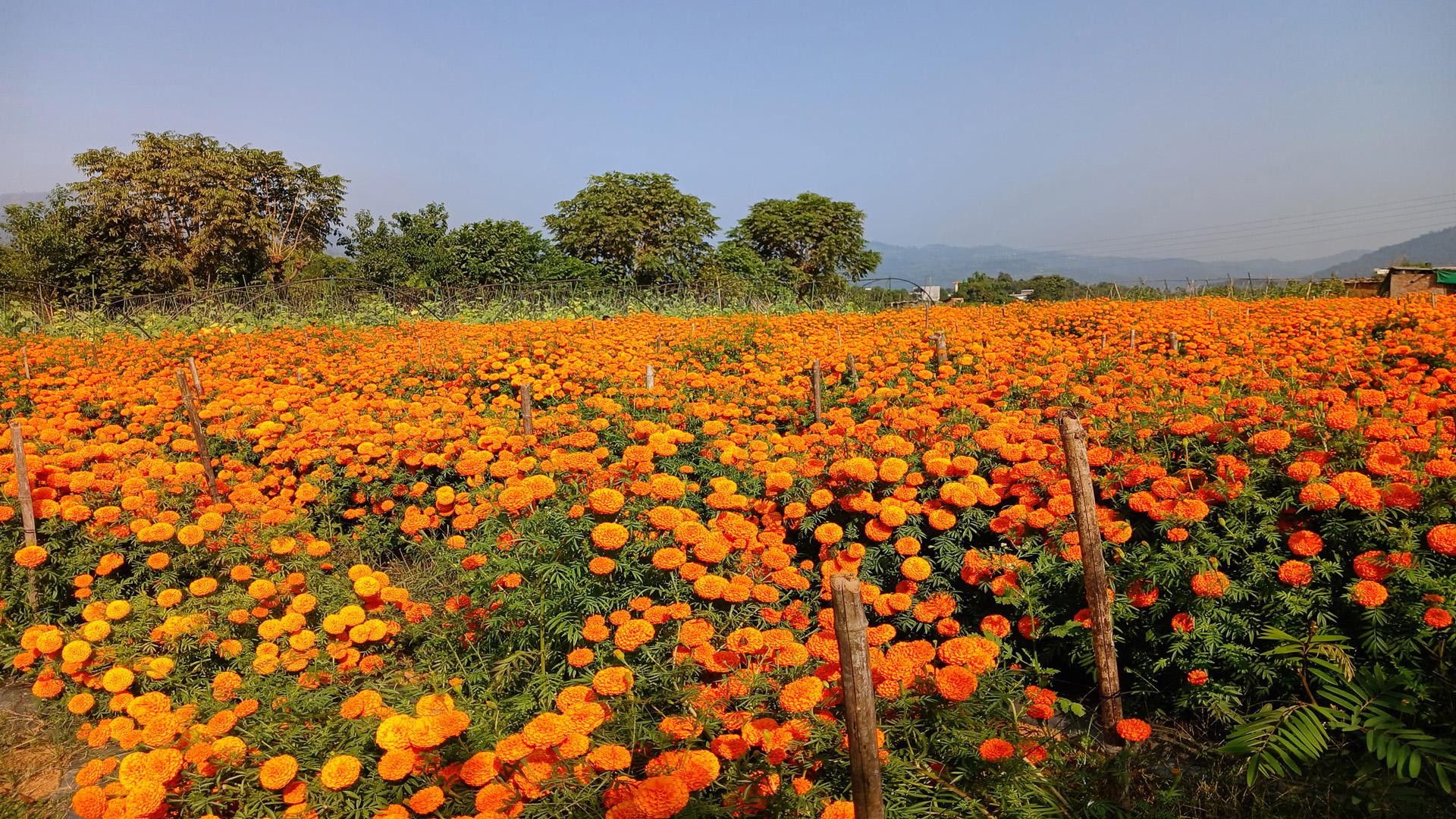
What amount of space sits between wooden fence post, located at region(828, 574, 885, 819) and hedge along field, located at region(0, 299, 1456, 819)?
0.28 metres

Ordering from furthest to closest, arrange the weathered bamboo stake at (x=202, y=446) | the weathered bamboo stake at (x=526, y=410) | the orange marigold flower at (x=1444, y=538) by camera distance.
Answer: the weathered bamboo stake at (x=526, y=410)
the weathered bamboo stake at (x=202, y=446)
the orange marigold flower at (x=1444, y=538)

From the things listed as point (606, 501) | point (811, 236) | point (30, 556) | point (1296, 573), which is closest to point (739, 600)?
point (606, 501)

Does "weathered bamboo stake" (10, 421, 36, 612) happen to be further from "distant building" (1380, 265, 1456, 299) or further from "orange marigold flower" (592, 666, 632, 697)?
"distant building" (1380, 265, 1456, 299)

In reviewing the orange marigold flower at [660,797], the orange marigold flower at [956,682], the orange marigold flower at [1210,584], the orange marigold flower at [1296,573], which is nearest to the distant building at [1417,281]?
the orange marigold flower at [1296,573]

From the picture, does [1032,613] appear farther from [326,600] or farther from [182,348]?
[182,348]

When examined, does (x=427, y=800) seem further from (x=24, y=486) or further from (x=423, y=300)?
(x=423, y=300)

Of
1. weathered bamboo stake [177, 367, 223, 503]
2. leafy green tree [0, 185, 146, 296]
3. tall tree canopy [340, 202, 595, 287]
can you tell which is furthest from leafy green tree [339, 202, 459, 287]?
weathered bamboo stake [177, 367, 223, 503]

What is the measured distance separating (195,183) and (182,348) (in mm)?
31482

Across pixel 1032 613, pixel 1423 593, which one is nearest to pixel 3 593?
pixel 1032 613

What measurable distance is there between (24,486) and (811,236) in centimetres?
4284

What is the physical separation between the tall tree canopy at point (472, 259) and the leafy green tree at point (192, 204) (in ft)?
19.4

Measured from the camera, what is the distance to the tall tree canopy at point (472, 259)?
3247cm

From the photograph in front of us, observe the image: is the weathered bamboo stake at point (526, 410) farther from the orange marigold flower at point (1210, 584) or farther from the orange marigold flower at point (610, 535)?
the orange marigold flower at point (1210, 584)

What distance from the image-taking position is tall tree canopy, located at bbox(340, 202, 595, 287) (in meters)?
32.5
